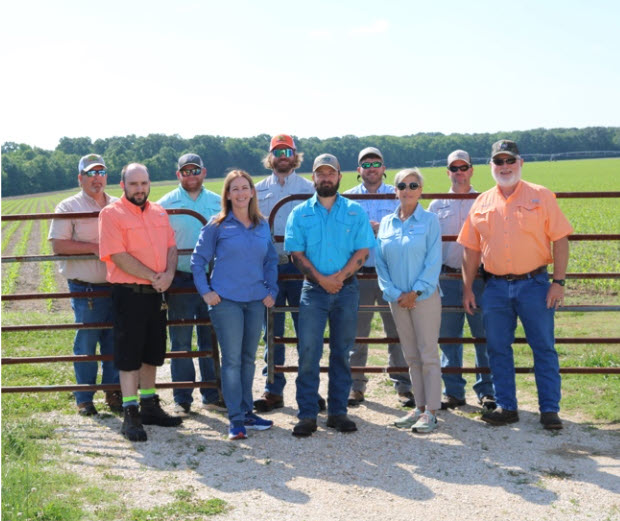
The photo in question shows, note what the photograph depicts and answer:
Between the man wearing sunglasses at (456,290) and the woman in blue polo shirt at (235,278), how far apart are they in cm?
173

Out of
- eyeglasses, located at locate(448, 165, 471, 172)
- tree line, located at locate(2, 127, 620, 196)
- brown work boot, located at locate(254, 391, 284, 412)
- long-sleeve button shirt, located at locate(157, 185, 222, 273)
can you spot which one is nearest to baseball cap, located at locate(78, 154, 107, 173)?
long-sleeve button shirt, located at locate(157, 185, 222, 273)

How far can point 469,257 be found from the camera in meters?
6.31

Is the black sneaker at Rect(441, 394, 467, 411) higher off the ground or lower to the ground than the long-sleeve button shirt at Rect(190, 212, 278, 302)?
lower

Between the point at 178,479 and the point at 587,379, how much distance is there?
4505 millimetres

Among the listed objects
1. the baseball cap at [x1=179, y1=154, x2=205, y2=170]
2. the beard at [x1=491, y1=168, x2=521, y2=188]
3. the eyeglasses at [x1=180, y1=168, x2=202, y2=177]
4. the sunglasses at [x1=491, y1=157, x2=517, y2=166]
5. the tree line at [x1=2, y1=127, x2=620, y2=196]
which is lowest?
the beard at [x1=491, y1=168, x2=521, y2=188]

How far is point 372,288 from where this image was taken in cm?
698

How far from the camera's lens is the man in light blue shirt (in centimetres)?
690

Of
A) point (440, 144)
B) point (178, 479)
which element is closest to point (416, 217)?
point (178, 479)

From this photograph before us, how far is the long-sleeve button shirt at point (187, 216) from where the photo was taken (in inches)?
268

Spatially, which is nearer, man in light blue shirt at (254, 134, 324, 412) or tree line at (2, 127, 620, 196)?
man in light blue shirt at (254, 134, 324, 412)

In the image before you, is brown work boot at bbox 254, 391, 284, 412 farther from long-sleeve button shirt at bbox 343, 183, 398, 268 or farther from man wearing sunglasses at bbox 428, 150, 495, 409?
long-sleeve button shirt at bbox 343, 183, 398, 268

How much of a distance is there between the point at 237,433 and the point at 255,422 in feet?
0.93

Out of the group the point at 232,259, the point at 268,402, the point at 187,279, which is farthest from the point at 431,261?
the point at 187,279

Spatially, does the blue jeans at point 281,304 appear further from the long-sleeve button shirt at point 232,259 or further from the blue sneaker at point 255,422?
the long-sleeve button shirt at point 232,259
